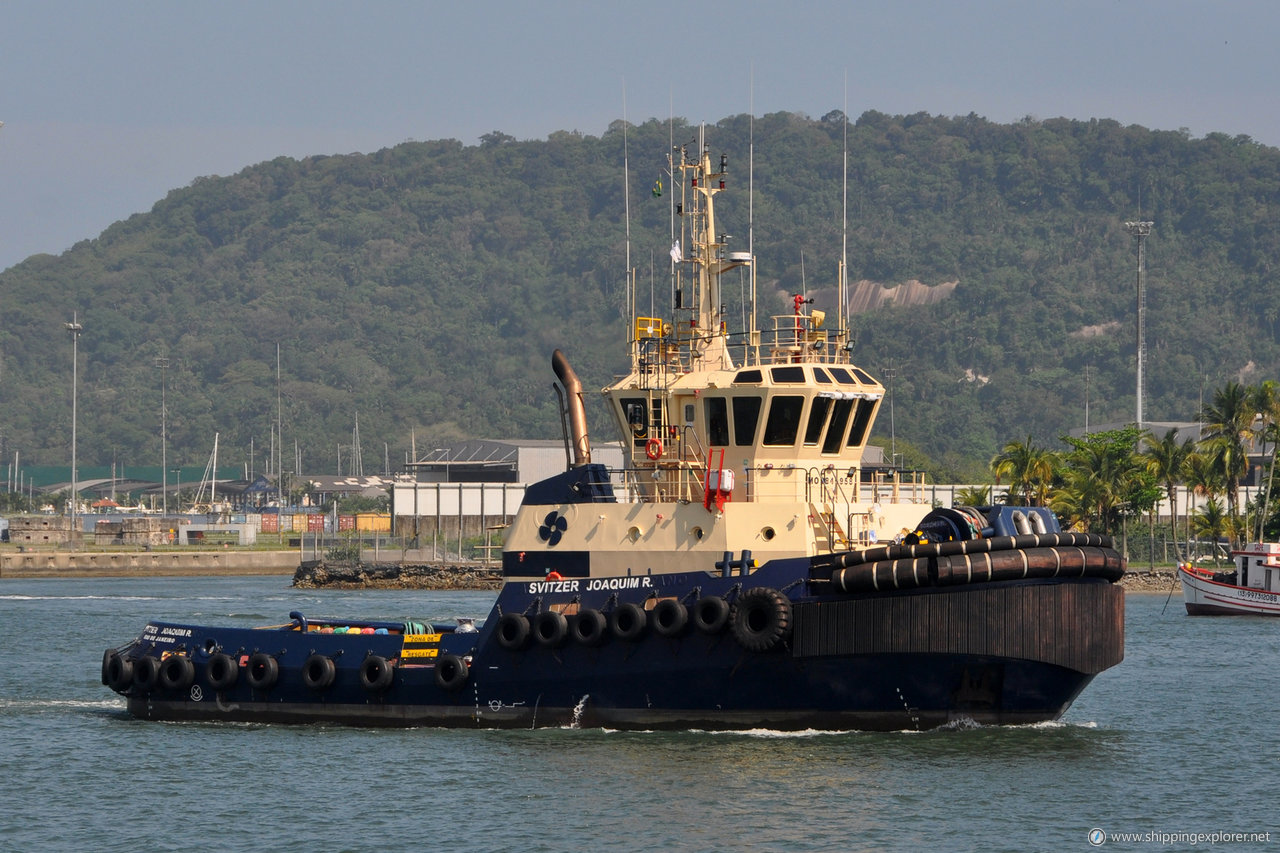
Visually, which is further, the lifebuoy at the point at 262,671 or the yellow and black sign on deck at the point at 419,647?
the lifebuoy at the point at 262,671

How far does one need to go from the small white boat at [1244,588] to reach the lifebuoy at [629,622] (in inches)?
1384

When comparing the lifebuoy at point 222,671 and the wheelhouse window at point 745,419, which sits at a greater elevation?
the wheelhouse window at point 745,419

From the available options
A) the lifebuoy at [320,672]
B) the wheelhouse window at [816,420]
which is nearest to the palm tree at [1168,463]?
the wheelhouse window at [816,420]

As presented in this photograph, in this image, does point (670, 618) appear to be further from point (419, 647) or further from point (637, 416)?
point (419, 647)

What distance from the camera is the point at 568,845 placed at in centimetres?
1708

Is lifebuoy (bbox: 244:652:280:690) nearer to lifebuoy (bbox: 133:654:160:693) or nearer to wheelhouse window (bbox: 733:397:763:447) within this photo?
lifebuoy (bbox: 133:654:160:693)

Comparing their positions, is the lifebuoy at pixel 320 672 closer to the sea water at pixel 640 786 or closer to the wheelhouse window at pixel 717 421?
the sea water at pixel 640 786

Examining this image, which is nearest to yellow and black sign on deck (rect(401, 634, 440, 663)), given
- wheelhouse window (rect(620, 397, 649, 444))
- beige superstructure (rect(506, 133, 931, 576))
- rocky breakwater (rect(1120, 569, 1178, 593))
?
beige superstructure (rect(506, 133, 931, 576))

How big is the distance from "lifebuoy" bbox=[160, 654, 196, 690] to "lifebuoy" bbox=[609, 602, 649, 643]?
6.82m

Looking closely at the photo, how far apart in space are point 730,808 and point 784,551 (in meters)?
4.13

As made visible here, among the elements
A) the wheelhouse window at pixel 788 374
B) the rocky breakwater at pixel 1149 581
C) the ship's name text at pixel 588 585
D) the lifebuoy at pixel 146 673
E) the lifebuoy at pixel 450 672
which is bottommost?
the rocky breakwater at pixel 1149 581

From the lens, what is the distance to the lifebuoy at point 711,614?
20.2m

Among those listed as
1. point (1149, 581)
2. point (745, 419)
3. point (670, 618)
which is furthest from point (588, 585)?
point (1149, 581)

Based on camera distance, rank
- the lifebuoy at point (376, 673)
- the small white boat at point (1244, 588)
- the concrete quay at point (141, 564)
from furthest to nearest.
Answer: the concrete quay at point (141, 564) → the small white boat at point (1244, 588) → the lifebuoy at point (376, 673)
